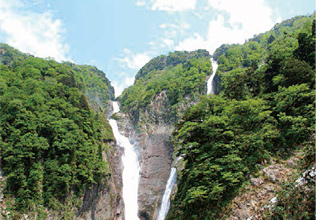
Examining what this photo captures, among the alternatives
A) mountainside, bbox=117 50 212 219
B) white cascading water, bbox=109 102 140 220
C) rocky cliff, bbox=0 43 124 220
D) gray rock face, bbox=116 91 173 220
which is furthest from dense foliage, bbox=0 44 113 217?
mountainside, bbox=117 50 212 219

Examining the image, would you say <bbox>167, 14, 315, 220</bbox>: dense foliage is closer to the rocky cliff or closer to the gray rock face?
the rocky cliff

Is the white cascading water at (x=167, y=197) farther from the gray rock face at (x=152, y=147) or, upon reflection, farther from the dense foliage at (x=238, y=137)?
the dense foliage at (x=238, y=137)

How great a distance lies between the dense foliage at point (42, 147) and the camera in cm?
1642

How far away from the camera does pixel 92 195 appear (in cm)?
2477

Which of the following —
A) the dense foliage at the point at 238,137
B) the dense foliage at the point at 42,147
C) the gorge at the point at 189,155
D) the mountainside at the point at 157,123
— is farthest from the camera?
the mountainside at the point at 157,123

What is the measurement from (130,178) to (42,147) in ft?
70.7

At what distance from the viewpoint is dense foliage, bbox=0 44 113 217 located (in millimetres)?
16422

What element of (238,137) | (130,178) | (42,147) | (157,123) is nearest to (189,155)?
(238,137)

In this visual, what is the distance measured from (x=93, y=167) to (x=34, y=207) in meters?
8.49

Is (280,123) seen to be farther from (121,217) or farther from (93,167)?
(121,217)

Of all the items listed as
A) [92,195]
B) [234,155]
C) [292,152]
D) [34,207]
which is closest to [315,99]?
[292,152]

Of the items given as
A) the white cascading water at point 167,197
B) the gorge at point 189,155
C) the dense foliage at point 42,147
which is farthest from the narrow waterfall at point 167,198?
the dense foliage at point 42,147

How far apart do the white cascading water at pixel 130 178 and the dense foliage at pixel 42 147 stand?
27.7 feet

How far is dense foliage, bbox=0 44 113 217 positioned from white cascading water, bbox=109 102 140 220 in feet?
27.7
